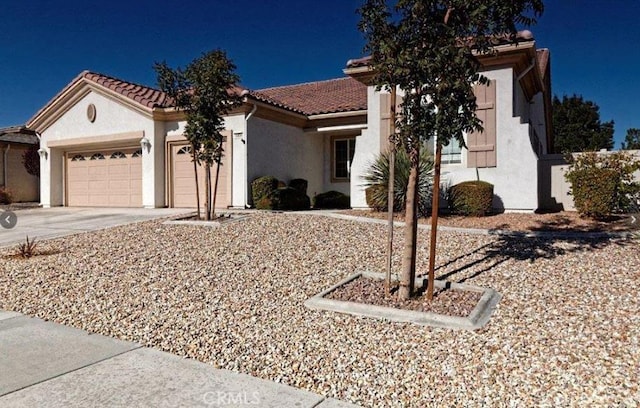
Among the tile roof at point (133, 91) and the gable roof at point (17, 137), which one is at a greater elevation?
the tile roof at point (133, 91)

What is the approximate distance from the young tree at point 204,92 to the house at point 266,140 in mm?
2822

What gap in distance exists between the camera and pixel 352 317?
4.72m

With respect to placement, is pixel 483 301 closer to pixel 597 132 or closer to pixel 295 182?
pixel 295 182

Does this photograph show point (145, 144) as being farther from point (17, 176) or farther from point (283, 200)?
point (17, 176)

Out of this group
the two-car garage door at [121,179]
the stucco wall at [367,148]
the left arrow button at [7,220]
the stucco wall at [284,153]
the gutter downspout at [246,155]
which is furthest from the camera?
the two-car garage door at [121,179]

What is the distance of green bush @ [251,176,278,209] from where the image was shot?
539 inches

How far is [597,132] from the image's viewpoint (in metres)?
38.2

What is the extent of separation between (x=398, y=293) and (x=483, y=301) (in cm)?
96

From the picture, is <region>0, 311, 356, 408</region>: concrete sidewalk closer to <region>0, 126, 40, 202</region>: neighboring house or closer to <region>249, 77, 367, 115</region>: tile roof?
<region>249, 77, 367, 115</region>: tile roof

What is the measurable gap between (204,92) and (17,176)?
655 inches

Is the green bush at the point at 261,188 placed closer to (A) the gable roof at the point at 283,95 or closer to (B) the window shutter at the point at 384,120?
(A) the gable roof at the point at 283,95

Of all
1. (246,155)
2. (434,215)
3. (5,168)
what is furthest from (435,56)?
(5,168)

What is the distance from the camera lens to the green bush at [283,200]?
44.4 ft

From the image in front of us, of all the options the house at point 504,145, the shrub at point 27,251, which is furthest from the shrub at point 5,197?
the house at point 504,145
